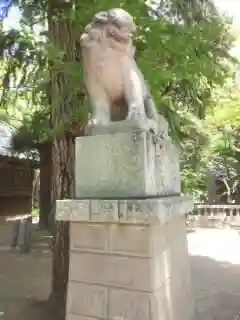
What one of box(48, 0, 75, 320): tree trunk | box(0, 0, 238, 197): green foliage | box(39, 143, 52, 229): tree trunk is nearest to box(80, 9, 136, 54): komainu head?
box(0, 0, 238, 197): green foliage

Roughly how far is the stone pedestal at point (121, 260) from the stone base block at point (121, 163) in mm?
126


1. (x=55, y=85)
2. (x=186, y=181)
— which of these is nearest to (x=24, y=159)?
(x=186, y=181)

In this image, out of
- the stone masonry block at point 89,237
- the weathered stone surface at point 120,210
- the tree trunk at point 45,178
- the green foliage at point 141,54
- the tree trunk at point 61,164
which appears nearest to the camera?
the weathered stone surface at point 120,210

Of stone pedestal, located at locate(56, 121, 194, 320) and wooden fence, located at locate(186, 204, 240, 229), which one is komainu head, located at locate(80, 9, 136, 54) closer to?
stone pedestal, located at locate(56, 121, 194, 320)

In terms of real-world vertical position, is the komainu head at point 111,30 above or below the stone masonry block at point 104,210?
above

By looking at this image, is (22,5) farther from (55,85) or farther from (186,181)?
(186,181)

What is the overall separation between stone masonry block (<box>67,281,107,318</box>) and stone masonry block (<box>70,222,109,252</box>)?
28cm

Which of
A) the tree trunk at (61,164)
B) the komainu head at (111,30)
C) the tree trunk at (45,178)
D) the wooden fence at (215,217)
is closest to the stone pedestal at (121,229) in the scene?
the komainu head at (111,30)

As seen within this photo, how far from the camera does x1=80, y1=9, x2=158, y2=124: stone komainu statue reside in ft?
9.32

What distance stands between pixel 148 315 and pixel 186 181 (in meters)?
11.4

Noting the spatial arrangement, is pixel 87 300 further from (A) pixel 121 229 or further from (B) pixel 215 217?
(B) pixel 215 217

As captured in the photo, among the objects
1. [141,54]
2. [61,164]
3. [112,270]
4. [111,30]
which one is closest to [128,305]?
[112,270]

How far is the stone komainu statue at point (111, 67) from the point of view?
112 inches

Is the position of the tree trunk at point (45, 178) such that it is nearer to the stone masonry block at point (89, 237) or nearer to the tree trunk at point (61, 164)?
the tree trunk at point (61, 164)
